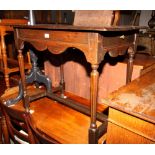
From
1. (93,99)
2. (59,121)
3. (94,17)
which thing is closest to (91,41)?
(93,99)

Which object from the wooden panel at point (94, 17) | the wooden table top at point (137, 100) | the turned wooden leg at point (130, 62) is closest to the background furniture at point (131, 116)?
the wooden table top at point (137, 100)

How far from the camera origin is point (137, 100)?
971mm

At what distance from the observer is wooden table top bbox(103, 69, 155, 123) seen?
2.79 feet

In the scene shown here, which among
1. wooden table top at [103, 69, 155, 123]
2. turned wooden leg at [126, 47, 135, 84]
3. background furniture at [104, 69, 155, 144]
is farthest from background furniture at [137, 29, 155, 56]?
background furniture at [104, 69, 155, 144]

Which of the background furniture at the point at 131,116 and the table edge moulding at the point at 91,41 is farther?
the table edge moulding at the point at 91,41

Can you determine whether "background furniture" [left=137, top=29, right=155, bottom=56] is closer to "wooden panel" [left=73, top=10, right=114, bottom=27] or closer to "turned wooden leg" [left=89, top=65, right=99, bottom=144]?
"wooden panel" [left=73, top=10, right=114, bottom=27]

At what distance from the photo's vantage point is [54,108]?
2.10 m

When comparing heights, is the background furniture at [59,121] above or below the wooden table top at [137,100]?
below

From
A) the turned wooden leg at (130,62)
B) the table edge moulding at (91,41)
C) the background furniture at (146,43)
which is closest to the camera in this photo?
the table edge moulding at (91,41)

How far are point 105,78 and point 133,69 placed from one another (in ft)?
1.24

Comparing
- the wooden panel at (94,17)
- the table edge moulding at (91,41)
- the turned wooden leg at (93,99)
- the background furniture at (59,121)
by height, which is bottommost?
the background furniture at (59,121)

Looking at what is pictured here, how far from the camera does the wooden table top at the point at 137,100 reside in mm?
850

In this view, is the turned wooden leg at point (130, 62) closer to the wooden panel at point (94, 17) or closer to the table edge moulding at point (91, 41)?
the table edge moulding at point (91, 41)
